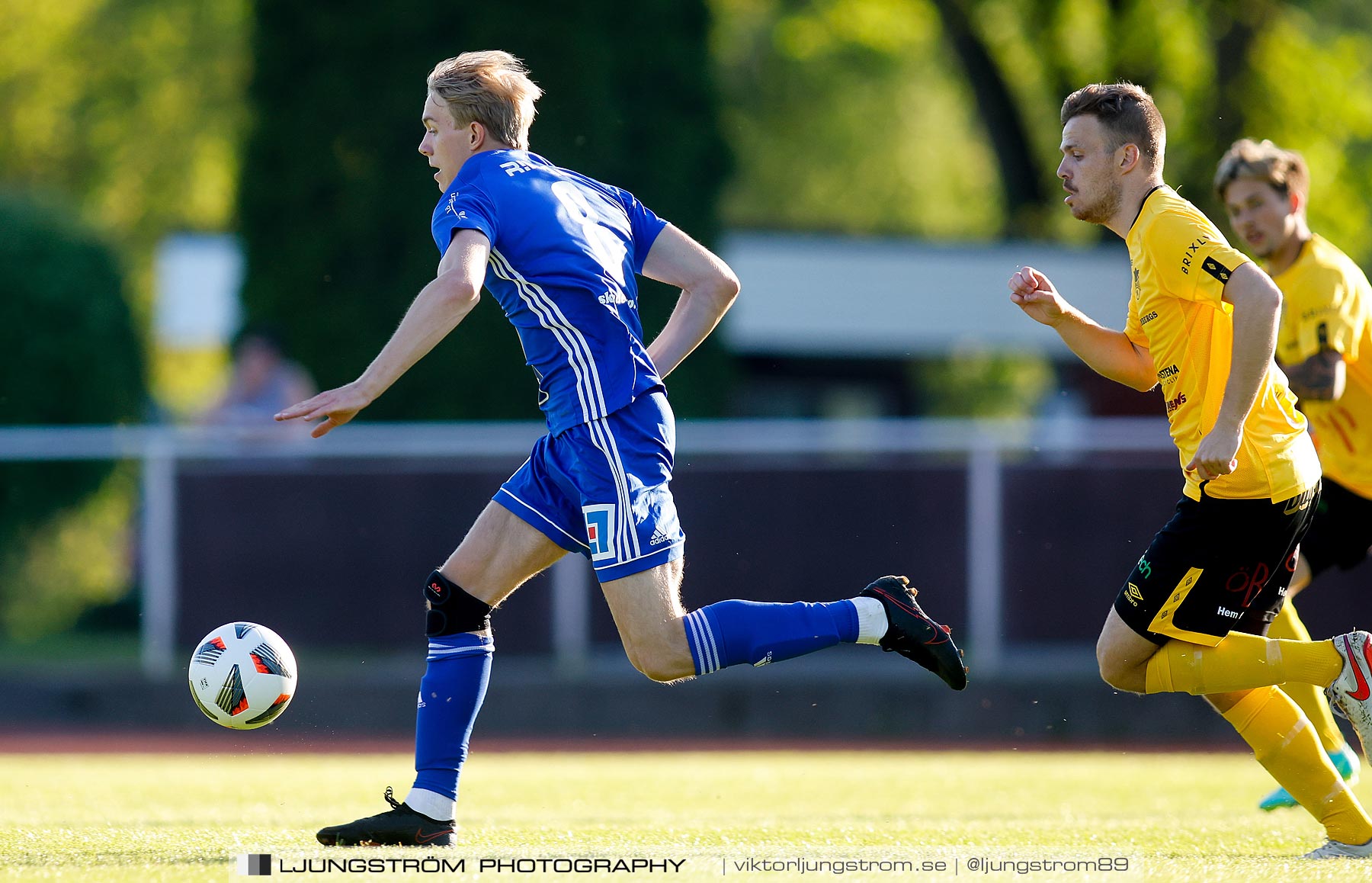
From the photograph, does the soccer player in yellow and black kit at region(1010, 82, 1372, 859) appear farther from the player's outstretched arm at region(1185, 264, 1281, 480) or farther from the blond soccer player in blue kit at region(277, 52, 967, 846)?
the blond soccer player in blue kit at region(277, 52, 967, 846)

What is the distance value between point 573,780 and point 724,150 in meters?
9.20

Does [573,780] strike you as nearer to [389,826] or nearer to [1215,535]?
[389,826]

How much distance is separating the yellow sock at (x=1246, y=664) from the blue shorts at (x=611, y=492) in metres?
1.48

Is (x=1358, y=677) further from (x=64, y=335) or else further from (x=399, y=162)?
(x=64, y=335)

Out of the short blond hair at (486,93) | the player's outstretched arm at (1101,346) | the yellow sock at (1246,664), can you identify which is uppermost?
the short blond hair at (486,93)

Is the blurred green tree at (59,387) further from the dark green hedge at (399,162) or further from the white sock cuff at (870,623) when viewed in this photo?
the white sock cuff at (870,623)

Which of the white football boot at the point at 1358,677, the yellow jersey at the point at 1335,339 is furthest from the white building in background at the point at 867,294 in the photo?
the white football boot at the point at 1358,677

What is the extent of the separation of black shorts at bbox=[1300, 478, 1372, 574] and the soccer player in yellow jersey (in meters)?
0.04

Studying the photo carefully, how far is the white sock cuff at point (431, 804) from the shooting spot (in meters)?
5.08

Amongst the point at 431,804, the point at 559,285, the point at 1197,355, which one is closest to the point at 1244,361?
the point at 1197,355

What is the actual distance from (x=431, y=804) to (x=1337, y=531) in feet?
11.5

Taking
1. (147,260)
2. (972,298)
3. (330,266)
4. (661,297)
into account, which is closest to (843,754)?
(661,297)

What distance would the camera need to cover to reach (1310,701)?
5922 mm

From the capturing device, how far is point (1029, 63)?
2564cm
